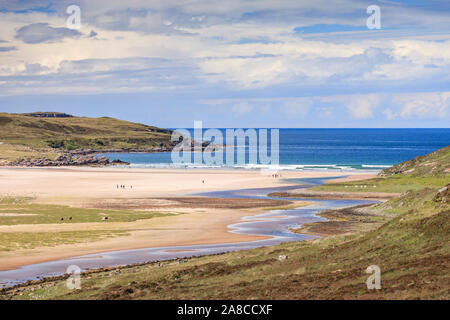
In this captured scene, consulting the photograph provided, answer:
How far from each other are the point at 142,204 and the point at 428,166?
42938 millimetres

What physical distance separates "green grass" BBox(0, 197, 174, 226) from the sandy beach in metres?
2.00

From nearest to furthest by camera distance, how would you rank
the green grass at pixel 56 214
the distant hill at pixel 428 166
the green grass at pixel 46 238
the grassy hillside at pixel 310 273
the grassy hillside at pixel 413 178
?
1. the grassy hillside at pixel 310 273
2. the green grass at pixel 46 238
3. the green grass at pixel 56 214
4. the grassy hillside at pixel 413 178
5. the distant hill at pixel 428 166

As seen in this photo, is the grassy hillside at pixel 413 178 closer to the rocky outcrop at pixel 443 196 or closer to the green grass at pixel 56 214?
the green grass at pixel 56 214

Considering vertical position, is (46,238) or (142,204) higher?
(142,204)

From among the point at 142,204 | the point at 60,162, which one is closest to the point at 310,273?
the point at 142,204

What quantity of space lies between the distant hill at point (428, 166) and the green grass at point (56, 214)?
1601 inches

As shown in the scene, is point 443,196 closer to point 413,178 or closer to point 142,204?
point 142,204

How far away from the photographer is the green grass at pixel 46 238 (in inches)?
1512

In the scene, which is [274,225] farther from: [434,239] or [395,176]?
[395,176]

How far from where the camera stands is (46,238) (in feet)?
135

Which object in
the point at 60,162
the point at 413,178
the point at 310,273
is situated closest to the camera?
the point at 310,273

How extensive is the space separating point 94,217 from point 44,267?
20194 millimetres

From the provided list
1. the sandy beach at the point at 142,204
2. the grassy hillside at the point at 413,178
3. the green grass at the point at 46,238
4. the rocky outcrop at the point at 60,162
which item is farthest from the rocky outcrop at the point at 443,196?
the rocky outcrop at the point at 60,162

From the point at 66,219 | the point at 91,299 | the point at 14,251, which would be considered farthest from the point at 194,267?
the point at 66,219
